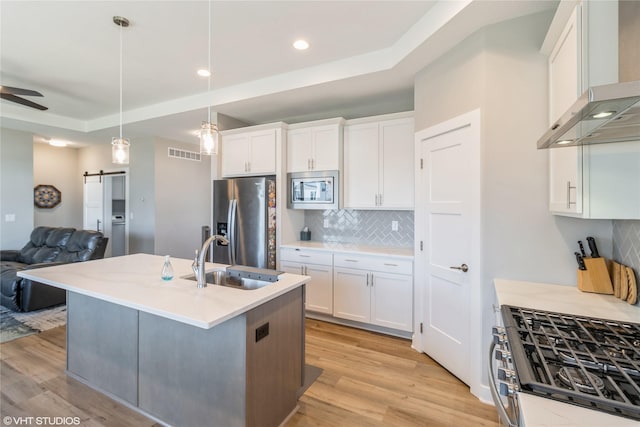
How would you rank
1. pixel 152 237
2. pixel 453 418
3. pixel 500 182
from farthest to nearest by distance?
pixel 152 237, pixel 500 182, pixel 453 418

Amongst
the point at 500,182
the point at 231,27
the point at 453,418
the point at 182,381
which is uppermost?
the point at 231,27

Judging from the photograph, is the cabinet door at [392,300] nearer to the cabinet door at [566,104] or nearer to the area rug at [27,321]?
the cabinet door at [566,104]

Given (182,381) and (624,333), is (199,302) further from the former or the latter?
(624,333)

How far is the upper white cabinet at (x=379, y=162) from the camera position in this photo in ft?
10.6

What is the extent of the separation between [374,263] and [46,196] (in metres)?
7.36

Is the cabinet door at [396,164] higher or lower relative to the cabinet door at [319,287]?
higher

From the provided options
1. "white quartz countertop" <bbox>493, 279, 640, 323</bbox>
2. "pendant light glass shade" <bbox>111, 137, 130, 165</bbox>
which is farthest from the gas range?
"pendant light glass shade" <bbox>111, 137, 130, 165</bbox>

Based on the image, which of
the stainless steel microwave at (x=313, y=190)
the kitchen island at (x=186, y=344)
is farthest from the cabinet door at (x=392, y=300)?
the kitchen island at (x=186, y=344)

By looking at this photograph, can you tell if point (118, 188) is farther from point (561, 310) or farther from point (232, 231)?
point (561, 310)

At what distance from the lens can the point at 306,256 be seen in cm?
353

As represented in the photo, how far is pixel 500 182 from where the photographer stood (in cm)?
205

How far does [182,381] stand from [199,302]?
615mm

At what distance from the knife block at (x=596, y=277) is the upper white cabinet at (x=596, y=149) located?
1.40 feet

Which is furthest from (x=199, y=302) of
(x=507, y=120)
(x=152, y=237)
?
(x=152, y=237)
